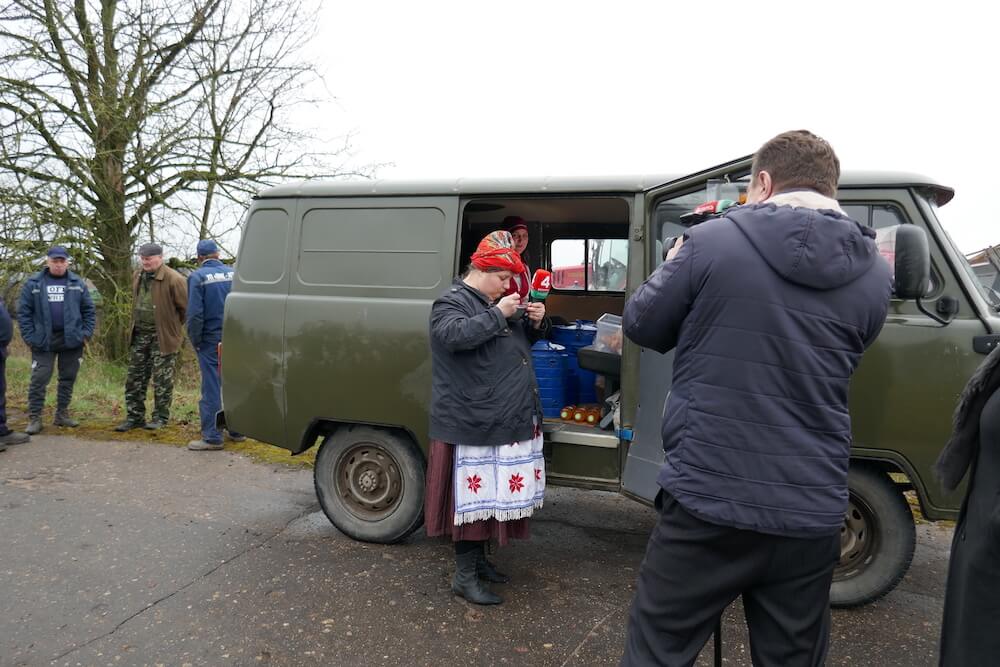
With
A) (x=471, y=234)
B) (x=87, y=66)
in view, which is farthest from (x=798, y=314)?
(x=87, y=66)

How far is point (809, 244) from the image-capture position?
1.72 meters

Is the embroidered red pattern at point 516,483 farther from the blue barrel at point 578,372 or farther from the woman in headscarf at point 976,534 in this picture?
the woman in headscarf at point 976,534

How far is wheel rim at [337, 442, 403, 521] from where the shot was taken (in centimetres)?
439

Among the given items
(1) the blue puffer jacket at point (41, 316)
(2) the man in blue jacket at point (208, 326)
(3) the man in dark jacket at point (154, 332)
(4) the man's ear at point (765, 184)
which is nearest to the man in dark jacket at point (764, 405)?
(4) the man's ear at point (765, 184)

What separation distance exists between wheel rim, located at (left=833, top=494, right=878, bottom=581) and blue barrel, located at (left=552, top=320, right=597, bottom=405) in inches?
67.7

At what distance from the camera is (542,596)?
3.74m

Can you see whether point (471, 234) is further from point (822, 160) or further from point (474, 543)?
point (822, 160)

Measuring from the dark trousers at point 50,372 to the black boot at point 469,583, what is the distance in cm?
585

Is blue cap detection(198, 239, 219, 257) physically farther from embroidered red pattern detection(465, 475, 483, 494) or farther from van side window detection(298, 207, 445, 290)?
embroidered red pattern detection(465, 475, 483, 494)

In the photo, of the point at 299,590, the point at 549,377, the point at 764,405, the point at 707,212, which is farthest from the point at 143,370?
the point at 764,405

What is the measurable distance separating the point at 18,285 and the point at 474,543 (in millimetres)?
9539

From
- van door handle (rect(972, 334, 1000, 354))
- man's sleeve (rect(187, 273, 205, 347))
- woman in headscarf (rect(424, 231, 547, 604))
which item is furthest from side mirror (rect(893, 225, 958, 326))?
man's sleeve (rect(187, 273, 205, 347))

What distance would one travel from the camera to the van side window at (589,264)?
19.7 feet

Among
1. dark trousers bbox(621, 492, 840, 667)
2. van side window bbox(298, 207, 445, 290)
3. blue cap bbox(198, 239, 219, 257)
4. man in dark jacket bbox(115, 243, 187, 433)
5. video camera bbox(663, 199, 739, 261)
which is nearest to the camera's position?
dark trousers bbox(621, 492, 840, 667)
